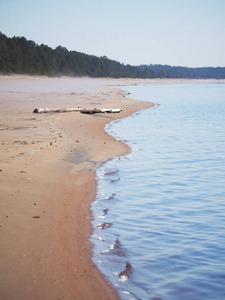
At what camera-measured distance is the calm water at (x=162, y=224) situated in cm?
488

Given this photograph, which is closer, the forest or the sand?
the sand

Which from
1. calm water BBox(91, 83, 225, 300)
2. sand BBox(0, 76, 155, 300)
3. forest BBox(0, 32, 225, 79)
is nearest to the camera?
sand BBox(0, 76, 155, 300)

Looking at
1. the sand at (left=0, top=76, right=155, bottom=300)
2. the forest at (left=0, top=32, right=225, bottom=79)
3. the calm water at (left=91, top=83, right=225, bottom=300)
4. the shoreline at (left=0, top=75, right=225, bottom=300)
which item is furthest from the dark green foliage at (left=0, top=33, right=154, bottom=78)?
the calm water at (left=91, top=83, right=225, bottom=300)

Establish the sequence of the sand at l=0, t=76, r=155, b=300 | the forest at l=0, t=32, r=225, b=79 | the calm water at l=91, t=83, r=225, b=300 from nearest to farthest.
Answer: the sand at l=0, t=76, r=155, b=300 → the calm water at l=91, t=83, r=225, b=300 → the forest at l=0, t=32, r=225, b=79

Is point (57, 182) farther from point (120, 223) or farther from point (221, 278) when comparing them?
point (221, 278)

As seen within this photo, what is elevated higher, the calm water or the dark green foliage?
the dark green foliage

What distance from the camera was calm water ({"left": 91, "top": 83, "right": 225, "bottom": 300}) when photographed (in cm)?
488

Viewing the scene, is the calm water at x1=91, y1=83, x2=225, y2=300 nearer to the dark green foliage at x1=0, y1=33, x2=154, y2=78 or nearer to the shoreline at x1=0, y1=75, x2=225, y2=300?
the shoreline at x1=0, y1=75, x2=225, y2=300

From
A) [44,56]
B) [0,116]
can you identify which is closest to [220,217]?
[0,116]

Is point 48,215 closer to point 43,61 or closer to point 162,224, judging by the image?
point 162,224

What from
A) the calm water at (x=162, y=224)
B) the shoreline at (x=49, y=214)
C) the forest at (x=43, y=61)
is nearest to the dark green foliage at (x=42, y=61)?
the forest at (x=43, y=61)

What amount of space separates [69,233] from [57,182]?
2698mm

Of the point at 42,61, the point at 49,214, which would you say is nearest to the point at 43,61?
the point at 42,61

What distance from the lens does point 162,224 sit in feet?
22.4
